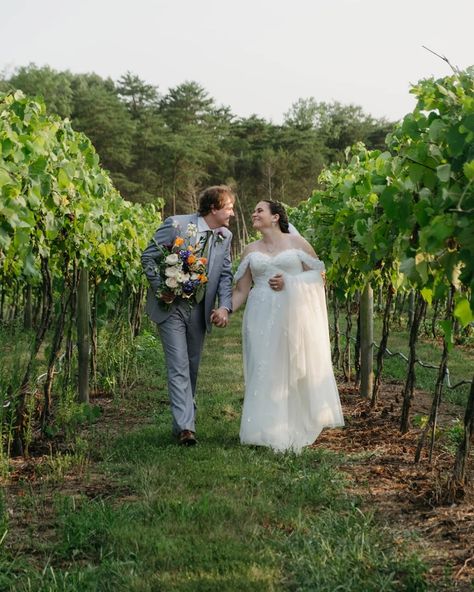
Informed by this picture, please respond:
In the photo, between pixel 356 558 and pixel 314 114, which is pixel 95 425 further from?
pixel 314 114

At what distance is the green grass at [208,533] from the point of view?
2.77 meters

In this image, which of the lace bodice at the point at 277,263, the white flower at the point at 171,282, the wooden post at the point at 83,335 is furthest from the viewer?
the wooden post at the point at 83,335

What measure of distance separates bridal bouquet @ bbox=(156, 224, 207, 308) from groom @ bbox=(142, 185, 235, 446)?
0.12 feet

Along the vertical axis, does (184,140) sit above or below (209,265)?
above

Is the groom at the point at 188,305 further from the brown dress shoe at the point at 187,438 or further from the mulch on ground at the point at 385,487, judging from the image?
the mulch on ground at the point at 385,487

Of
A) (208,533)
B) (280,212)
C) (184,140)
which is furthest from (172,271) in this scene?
(184,140)

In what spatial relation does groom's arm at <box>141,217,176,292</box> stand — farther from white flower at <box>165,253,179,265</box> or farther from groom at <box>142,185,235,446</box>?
white flower at <box>165,253,179,265</box>

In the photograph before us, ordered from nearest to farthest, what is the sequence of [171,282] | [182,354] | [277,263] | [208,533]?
[208,533]
[171,282]
[182,354]
[277,263]

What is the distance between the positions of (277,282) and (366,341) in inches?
74.2

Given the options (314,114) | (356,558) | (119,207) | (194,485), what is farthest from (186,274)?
(314,114)

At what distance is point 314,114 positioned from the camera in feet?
215

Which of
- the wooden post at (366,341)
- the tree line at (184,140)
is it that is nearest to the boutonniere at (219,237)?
the wooden post at (366,341)

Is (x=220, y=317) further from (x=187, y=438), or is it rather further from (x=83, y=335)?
(x=83, y=335)

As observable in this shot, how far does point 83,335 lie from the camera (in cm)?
628
